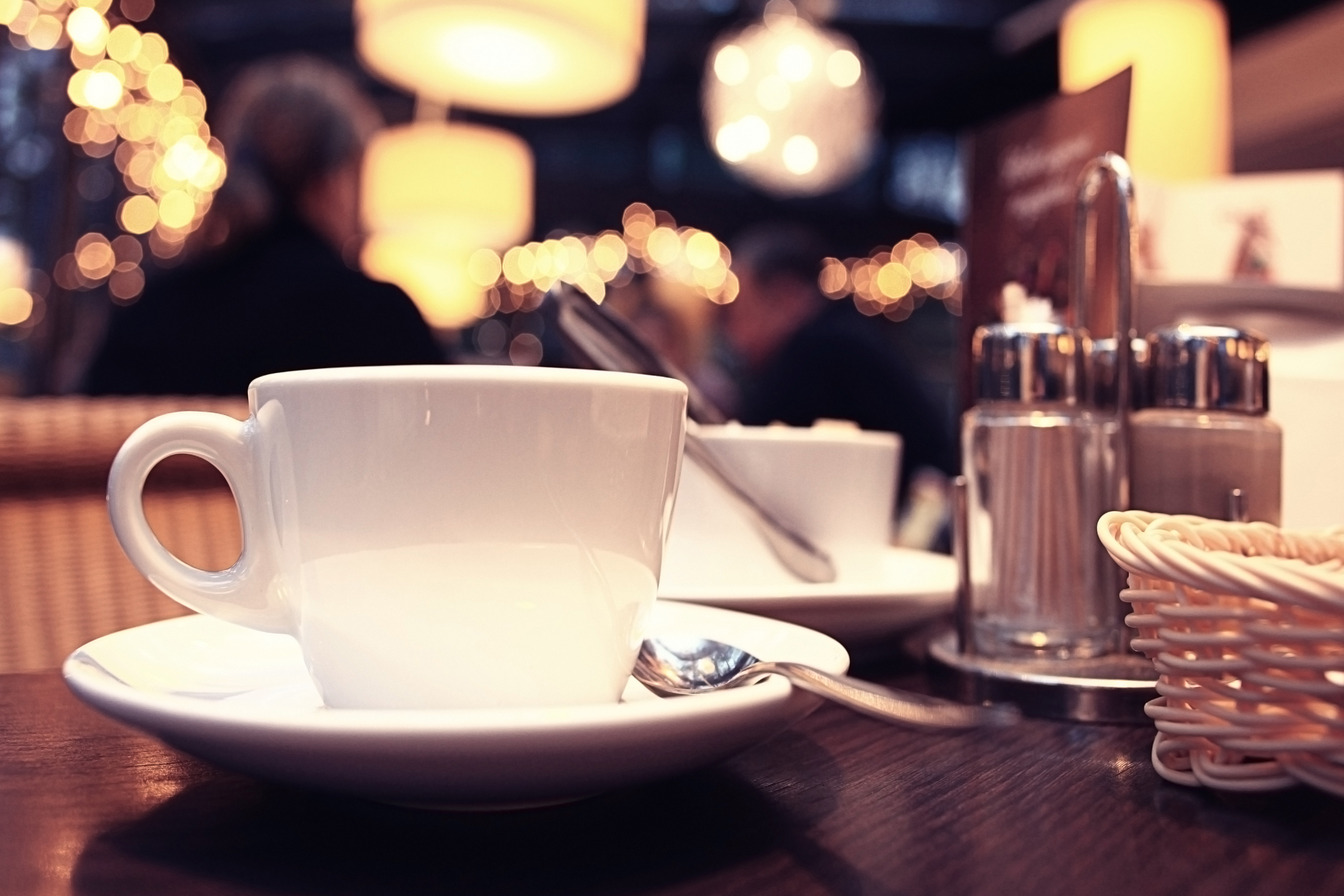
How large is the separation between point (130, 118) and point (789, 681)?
12.2 feet

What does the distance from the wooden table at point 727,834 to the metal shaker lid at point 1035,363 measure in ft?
0.58


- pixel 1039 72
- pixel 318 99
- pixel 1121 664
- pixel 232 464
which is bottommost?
pixel 1121 664

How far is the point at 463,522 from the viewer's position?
329mm

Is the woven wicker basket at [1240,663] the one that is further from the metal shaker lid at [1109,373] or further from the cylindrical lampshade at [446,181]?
the cylindrical lampshade at [446,181]

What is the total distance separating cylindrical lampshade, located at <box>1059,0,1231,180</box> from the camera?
2.86ft

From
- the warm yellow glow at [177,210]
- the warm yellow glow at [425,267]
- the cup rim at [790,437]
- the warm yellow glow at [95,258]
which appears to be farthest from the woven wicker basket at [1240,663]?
the warm yellow glow at [95,258]

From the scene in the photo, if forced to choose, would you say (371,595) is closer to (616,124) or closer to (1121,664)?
(1121,664)

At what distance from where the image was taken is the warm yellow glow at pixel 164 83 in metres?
3.23

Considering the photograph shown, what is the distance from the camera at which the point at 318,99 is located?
1789mm

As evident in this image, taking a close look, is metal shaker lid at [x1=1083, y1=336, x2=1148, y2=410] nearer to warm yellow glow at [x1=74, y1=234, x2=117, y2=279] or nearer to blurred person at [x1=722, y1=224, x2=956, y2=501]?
blurred person at [x1=722, y1=224, x2=956, y2=501]

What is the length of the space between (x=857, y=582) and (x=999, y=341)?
7.2 inches

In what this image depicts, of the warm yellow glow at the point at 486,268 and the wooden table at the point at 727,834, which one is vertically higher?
the warm yellow glow at the point at 486,268

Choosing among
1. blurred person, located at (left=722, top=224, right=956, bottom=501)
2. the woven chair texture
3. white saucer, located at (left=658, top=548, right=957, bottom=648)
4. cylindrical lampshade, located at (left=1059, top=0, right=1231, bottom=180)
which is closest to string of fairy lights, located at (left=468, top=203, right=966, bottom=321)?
blurred person, located at (left=722, top=224, right=956, bottom=501)

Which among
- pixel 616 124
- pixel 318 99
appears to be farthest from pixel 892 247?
pixel 318 99
